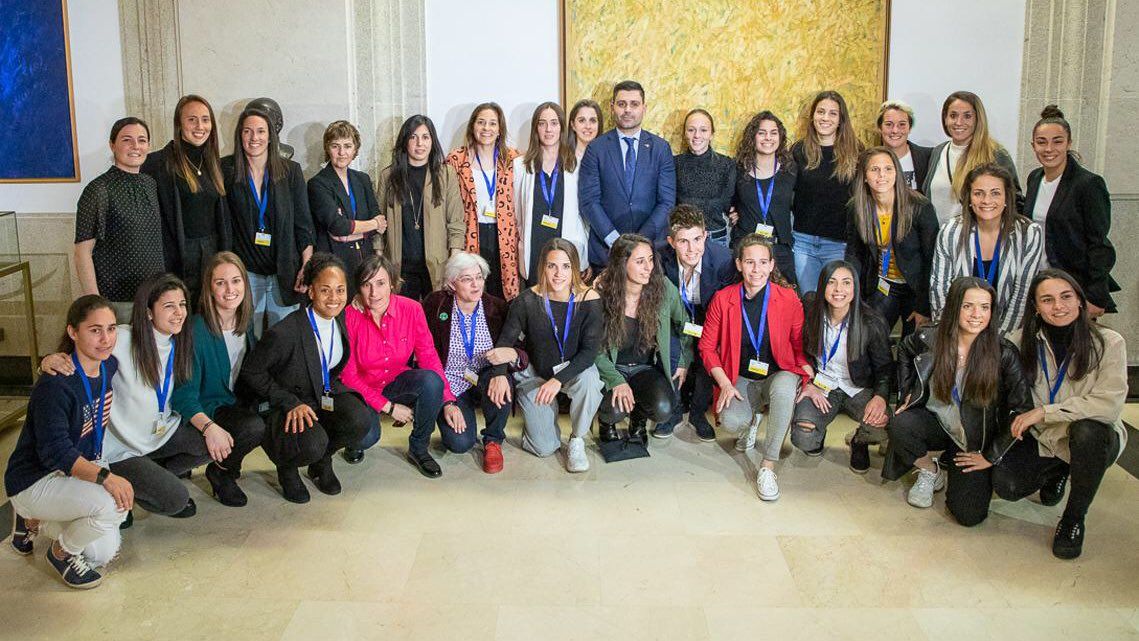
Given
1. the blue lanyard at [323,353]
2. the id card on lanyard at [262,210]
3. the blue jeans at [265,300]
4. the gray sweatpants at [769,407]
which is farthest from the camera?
the blue jeans at [265,300]

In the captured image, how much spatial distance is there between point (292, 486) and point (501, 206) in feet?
6.07

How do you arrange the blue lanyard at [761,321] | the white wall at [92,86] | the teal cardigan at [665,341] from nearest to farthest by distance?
the blue lanyard at [761,321] < the teal cardigan at [665,341] < the white wall at [92,86]

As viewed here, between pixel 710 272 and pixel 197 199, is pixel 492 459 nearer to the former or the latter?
pixel 710 272

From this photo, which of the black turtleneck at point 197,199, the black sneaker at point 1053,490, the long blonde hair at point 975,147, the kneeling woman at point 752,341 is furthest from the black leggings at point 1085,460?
the black turtleneck at point 197,199

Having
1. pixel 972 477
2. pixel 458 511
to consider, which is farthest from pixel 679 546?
pixel 972 477

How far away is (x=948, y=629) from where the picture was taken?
3.16 m

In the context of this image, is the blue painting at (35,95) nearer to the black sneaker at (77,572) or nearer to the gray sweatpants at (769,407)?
the black sneaker at (77,572)

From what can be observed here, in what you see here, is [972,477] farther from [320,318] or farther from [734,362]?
[320,318]

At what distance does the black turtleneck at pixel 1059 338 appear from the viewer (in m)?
3.84

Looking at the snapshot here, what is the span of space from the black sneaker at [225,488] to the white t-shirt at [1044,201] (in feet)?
12.1

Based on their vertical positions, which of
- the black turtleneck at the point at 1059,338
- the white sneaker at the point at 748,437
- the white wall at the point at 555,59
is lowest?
the white sneaker at the point at 748,437

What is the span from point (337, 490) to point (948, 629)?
2406 mm

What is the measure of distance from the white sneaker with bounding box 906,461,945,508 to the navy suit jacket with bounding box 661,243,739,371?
4.07ft

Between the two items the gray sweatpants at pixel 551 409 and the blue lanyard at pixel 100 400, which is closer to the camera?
the blue lanyard at pixel 100 400
